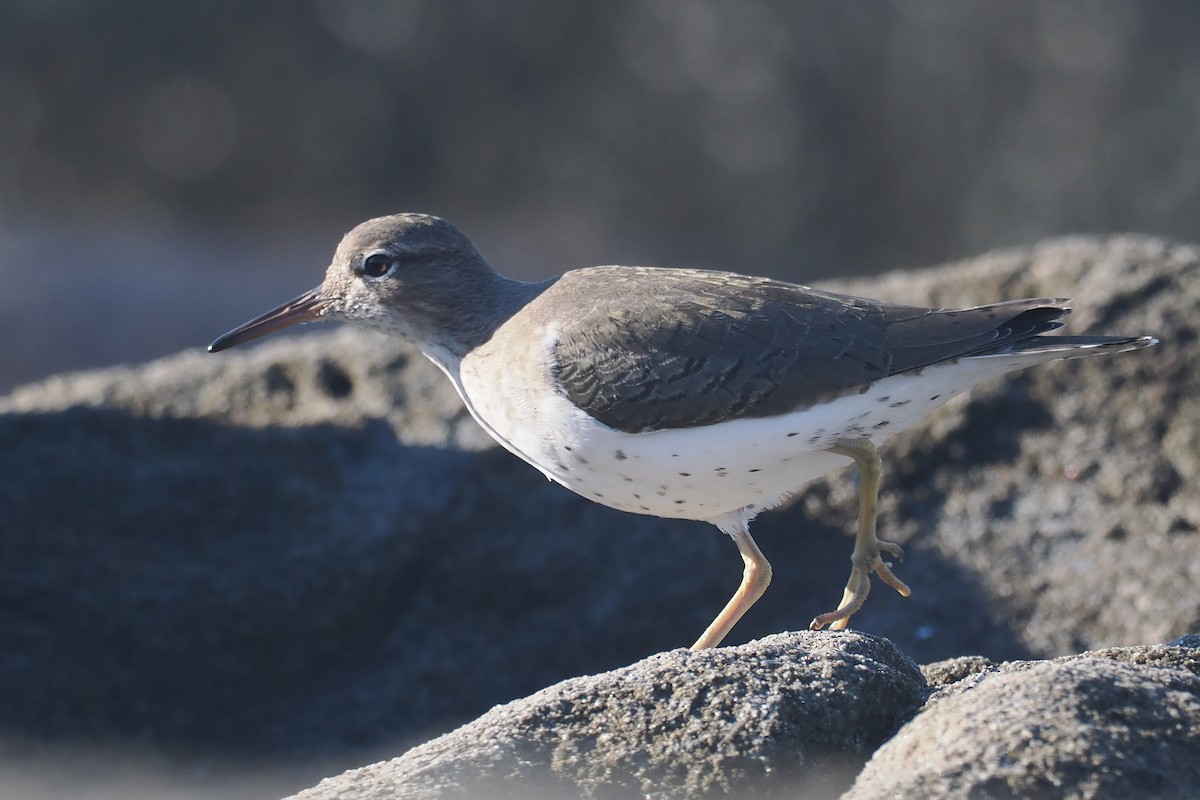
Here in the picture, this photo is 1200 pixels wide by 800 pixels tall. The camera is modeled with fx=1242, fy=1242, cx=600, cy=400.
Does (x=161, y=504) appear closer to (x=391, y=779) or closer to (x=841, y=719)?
(x=391, y=779)

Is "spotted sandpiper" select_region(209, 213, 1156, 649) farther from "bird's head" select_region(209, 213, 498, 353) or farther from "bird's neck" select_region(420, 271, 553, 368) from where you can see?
"bird's head" select_region(209, 213, 498, 353)

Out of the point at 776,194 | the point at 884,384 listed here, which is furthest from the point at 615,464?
the point at 776,194

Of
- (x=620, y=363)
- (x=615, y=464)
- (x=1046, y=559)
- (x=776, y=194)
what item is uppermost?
(x=776, y=194)

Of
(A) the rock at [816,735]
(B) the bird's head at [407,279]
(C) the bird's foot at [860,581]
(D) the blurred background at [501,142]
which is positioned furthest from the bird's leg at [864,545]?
(D) the blurred background at [501,142]

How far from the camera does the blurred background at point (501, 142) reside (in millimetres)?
14344

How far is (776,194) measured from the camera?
50.4 feet

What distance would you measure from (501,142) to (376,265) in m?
10.1

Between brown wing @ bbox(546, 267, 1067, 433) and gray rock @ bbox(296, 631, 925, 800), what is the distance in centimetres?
123

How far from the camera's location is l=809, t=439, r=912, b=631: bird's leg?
518 cm

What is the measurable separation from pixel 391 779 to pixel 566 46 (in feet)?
42.3

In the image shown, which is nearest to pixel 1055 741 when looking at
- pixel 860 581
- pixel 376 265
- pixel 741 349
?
pixel 860 581

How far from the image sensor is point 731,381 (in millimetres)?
5094

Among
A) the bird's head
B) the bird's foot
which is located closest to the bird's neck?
the bird's head

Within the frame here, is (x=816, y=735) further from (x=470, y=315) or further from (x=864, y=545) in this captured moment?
(x=470, y=315)
